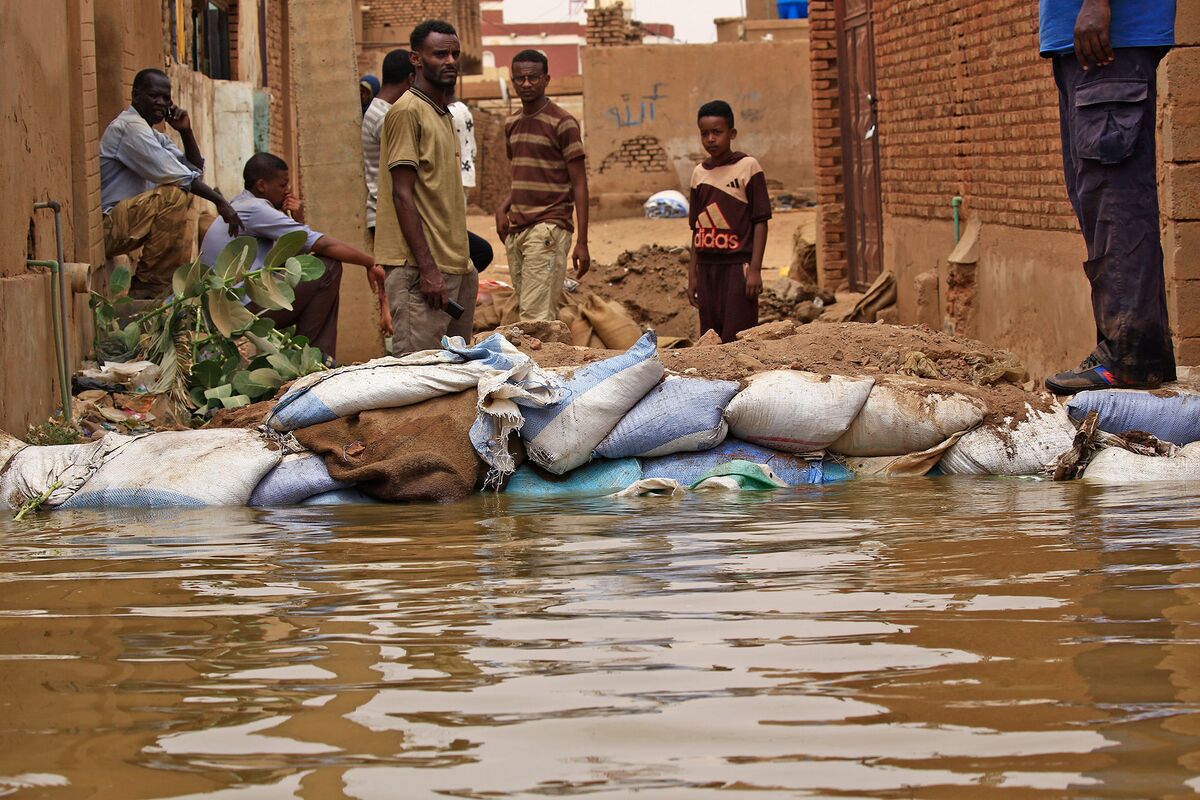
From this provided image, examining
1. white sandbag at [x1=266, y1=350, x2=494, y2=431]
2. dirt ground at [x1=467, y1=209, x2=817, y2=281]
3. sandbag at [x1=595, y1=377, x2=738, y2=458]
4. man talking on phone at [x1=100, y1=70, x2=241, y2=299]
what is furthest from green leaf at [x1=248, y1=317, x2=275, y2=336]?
dirt ground at [x1=467, y1=209, x2=817, y2=281]

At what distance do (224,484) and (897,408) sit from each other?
2.11 meters

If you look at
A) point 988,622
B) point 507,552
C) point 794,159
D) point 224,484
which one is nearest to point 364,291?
point 224,484

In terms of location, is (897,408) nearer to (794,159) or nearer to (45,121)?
(45,121)

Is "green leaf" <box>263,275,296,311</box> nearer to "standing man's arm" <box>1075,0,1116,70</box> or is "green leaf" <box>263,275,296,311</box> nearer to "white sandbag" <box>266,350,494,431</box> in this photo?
"white sandbag" <box>266,350,494,431</box>

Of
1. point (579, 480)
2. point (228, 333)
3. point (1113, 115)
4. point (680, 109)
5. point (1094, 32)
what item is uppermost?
point (680, 109)

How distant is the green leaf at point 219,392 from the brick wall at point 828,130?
821cm

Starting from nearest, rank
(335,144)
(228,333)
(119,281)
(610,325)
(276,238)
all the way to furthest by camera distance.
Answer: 1. (228,333)
2. (119,281)
3. (276,238)
4. (335,144)
5. (610,325)

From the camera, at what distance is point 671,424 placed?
192 inches

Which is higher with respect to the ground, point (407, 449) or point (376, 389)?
point (376, 389)

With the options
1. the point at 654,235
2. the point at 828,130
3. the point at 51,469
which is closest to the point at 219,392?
the point at 51,469

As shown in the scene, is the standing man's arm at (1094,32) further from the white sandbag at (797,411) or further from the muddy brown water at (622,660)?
the muddy brown water at (622,660)

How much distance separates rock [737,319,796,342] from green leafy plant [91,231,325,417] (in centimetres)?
173

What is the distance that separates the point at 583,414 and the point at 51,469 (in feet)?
5.40

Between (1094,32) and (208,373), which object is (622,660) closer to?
(1094,32)
